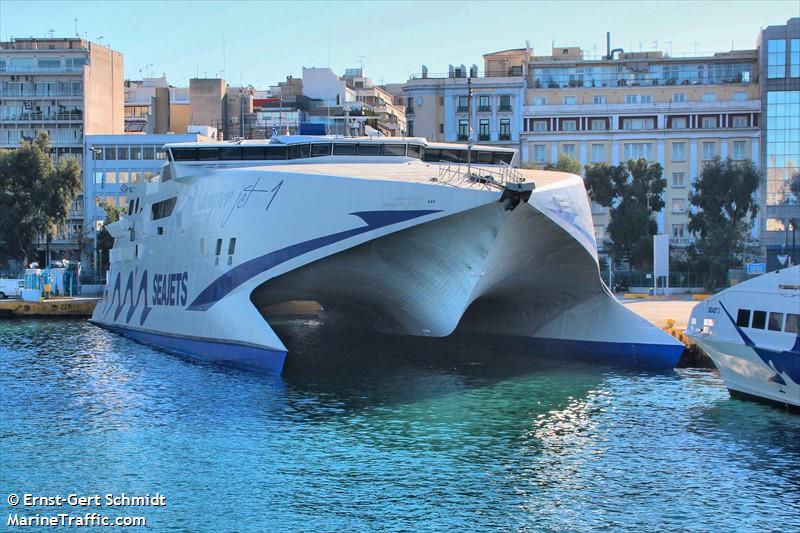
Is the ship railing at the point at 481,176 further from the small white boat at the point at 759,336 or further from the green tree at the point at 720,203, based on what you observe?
the green tree at the point at 720,203

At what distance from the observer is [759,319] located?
1166 inches

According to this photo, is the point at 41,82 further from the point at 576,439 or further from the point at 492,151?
the point at 576,439

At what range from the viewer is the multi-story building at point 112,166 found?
306 feet

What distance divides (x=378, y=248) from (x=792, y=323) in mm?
12786

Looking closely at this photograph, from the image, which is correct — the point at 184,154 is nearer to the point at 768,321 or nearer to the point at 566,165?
the point at 768,321

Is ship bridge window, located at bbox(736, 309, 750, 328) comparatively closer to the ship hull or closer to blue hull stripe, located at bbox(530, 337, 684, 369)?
the ship hull

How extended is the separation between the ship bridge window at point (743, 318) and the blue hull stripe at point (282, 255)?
9.46 m

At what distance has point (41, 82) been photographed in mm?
99750

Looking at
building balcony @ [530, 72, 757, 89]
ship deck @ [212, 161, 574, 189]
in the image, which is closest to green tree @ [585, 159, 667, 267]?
building balcony @ [530, 72, 757, 89]

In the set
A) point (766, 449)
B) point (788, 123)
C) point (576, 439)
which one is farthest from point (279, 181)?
point (788, 123)

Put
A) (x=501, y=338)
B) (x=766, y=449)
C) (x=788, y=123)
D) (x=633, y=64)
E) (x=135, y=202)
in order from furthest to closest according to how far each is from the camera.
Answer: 1. (x=633, y=64)
2. (x=788, y=123)
3. (x=135, y=202)
4. (x=501, y=338)
5. (x=766, y=449)

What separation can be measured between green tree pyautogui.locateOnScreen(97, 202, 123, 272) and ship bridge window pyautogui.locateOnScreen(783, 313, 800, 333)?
64.9 metres

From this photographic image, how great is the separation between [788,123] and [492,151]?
56.5 metres

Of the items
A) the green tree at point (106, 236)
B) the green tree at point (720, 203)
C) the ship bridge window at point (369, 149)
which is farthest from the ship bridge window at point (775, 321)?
the green tree at point (106, 236)
